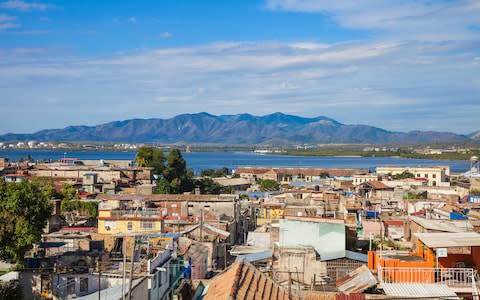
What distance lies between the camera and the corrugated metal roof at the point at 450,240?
12.7 m

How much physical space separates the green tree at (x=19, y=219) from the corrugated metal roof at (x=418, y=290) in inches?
418

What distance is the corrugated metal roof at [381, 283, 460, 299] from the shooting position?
36.3 ft

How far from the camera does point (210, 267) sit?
2120 centimetres

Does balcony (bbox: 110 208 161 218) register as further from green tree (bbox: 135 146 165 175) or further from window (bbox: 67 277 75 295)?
green tree (bbox: 135 146 165 175)

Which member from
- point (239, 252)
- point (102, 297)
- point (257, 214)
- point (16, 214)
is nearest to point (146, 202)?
point (257, 214)

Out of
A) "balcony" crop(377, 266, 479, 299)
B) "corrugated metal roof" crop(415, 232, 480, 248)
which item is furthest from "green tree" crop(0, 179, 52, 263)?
"corrugated metal roof" crop(415, 232, 480, 248)

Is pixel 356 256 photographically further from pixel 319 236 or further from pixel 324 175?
pixel 324 175

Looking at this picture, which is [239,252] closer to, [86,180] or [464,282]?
[464,282]

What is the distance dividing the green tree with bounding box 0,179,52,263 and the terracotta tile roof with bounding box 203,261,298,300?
835 cm

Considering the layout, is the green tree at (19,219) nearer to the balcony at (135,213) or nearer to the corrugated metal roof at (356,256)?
the corrugated metal roof at (356,256)

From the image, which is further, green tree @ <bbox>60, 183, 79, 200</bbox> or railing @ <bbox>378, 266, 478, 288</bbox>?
green tree @ <bbox>60, 183, 79, 200</bbox>

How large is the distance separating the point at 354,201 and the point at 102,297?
26.4m

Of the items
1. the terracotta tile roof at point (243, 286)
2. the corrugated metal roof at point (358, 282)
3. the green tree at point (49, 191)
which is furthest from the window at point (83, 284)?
the green tree at point (49, 191)

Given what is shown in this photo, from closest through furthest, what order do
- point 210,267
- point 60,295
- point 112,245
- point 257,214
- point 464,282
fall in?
1. point 464,282
2. point 60,295
3. point 210,267
4. point 112,245
5. point 257,214
